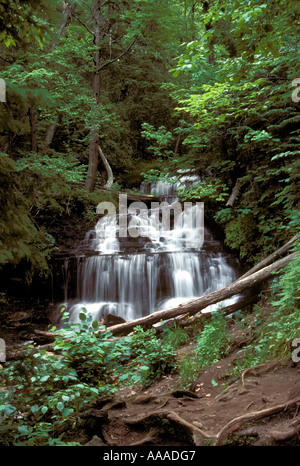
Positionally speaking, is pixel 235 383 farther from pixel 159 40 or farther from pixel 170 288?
pixel 159 40

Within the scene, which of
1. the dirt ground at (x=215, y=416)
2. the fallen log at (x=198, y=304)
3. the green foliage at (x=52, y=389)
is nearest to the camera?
the dirt ground at (x=215, y=416)

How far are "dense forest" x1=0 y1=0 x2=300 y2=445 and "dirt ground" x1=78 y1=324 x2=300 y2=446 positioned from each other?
0.34 metres

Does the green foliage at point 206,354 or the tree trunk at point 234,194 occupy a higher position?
the tree trunk at point 234,194

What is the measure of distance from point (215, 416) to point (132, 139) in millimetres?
17888

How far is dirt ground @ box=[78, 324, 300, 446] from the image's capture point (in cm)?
225

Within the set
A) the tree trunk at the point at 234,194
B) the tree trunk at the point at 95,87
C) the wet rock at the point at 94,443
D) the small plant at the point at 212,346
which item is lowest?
the small plant at the point at 212,346

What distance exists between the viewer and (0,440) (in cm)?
231

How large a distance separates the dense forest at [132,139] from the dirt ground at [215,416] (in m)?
0.34

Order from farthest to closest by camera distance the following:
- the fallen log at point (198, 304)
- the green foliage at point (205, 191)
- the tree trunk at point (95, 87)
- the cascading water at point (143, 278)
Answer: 1. the tree trunk at point (95, 87)
2. the green foliage at point (205, 191)
3. the cascading water at point (143, 278)
4. the fallen log at point (198, 304)

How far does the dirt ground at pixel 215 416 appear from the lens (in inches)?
88.5

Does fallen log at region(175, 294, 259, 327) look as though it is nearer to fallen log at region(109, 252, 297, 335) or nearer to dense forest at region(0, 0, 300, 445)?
fallen log at region(109, 252, 297, 335)

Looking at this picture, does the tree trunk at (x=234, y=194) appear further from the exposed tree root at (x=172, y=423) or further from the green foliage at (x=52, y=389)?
the exposed tree root at (x=172, y=423)

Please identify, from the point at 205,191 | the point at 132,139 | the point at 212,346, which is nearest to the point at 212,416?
the point at 212,346

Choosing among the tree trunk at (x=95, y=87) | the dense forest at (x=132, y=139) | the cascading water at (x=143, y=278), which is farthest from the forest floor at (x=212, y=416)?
the tree trunk at (x=95, y=87)
